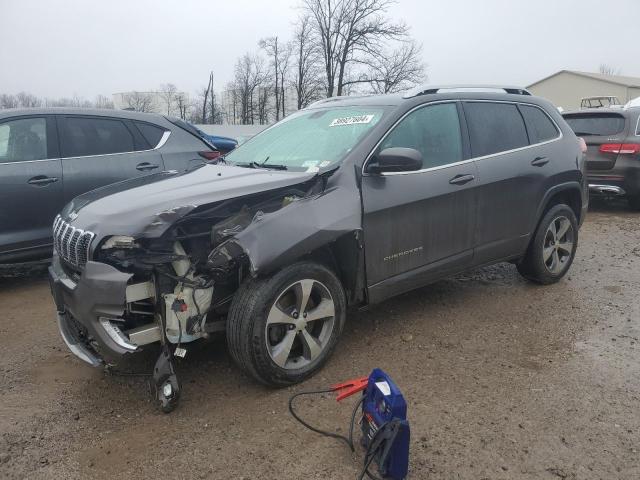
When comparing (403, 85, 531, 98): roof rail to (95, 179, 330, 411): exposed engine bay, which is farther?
(403, 85, 531, 98): roof rail

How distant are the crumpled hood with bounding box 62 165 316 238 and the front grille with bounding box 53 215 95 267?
0.05 m

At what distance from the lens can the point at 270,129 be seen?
4.52 m

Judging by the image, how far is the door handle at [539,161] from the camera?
14.6 ft

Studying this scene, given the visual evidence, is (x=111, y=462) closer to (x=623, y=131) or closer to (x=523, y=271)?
(x=523, y=271)

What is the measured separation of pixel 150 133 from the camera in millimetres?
5684

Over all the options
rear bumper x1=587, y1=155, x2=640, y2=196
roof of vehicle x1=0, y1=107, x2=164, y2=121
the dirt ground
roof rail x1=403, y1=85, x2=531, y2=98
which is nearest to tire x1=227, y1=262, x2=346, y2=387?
the dirt ground

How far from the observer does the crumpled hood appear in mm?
2756

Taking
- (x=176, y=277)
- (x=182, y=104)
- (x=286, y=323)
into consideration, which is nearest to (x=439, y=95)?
(x=286, y=323)

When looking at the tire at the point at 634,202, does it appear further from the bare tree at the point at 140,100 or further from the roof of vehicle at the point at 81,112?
the bare tree at the point at 140,100

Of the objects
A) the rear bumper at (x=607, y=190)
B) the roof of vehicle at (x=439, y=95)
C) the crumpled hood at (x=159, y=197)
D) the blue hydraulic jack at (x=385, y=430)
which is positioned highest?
the roof of vehicle at (x=439, y=95)

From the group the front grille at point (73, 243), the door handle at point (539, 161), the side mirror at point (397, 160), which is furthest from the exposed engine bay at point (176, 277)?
the door handle at point (539, 161)

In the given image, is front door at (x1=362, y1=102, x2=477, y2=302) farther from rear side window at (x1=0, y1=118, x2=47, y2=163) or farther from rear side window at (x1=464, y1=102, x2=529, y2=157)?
rear side window at (x1=0, y1=118, x2=47, y2=163)

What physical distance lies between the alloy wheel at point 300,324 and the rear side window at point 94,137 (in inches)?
129

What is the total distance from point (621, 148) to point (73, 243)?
8.32 metres
